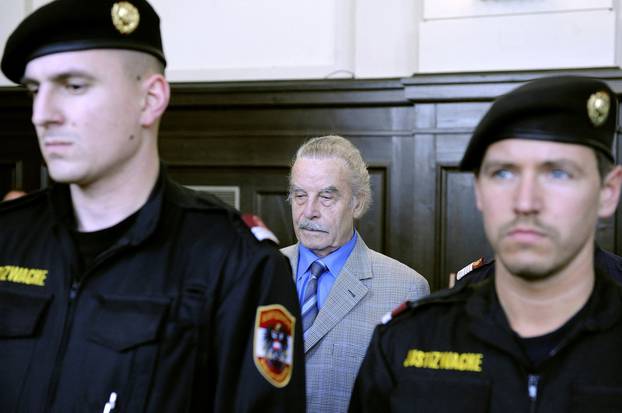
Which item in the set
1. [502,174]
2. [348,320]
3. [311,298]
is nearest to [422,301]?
[502,174]

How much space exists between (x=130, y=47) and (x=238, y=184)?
2.68m

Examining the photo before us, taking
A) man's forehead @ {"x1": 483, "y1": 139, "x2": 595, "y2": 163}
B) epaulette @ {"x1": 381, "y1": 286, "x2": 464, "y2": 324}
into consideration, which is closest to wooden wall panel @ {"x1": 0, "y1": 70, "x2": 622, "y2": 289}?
epaulette @ {"x1": 381, "y1": 286, "x2": 464, "y2": 324}

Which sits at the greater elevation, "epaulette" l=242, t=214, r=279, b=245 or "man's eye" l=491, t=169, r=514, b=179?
"man's eye" l=491, t=169, r=514, b=179

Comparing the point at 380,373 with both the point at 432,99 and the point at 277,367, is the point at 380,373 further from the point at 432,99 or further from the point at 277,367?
the point at 432,99

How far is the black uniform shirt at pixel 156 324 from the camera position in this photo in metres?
1.51

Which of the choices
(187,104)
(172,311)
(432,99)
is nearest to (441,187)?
(432,99)

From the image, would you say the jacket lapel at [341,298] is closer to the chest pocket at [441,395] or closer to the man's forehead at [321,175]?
the man's forehead at [321,175]

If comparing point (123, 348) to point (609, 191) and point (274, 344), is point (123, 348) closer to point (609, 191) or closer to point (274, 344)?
point (274, 344)

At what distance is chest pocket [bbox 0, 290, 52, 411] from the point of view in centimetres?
155

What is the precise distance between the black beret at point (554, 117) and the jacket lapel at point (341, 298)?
98 cm

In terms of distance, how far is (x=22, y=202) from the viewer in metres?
1.79

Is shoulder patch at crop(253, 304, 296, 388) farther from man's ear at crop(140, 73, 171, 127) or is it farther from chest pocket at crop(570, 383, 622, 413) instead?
chest pocket at crop(570, 383, 622, 413)

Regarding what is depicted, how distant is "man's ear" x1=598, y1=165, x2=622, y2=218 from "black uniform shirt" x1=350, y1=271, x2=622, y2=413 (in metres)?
0.14

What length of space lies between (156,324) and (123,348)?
74mm
